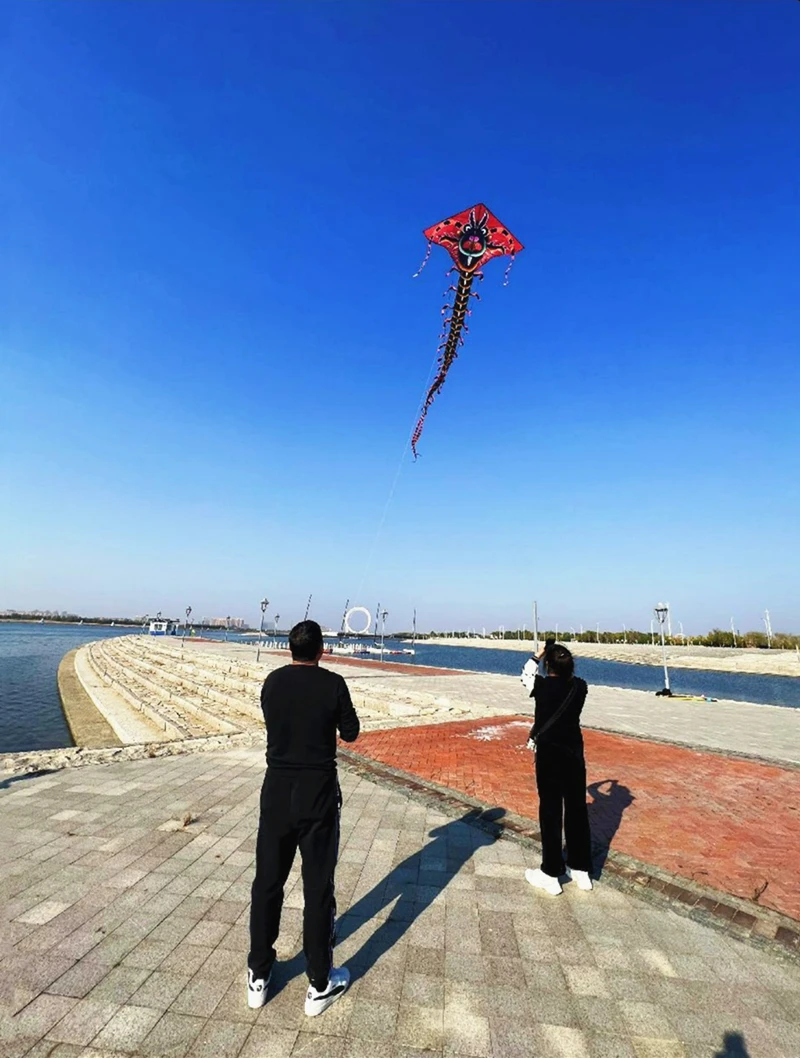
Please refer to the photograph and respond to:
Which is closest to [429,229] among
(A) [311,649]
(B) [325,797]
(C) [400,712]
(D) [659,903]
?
(A) [311,649]

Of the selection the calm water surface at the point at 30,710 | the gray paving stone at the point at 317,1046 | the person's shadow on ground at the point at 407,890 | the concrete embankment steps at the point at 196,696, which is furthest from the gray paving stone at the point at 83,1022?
the calm water surface at the point at 30,710

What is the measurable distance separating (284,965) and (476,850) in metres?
2.41

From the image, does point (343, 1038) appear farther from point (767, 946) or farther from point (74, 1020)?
point (767, 946)

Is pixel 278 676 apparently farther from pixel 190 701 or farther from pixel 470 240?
A: pixel 190 701

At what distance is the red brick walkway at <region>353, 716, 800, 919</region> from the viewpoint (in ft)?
15.5

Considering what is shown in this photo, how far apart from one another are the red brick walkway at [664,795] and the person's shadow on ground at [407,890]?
1049mm

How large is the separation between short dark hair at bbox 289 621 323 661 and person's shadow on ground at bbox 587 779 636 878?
362 centimetres

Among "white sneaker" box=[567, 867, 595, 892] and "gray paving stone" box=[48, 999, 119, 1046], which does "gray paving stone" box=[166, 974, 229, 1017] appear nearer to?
"gray paving stone" box=[48, 999, 119, 1046]

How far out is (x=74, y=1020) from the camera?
2535 mm

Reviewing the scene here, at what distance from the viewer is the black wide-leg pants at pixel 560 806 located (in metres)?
4.11

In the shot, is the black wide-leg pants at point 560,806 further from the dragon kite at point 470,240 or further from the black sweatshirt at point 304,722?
the dragon kite at point 470,240

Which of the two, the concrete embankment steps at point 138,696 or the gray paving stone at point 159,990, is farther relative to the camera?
the concrete embankment steps at point 138,696

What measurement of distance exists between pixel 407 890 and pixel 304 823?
77.0 inches

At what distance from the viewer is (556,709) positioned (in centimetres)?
418
